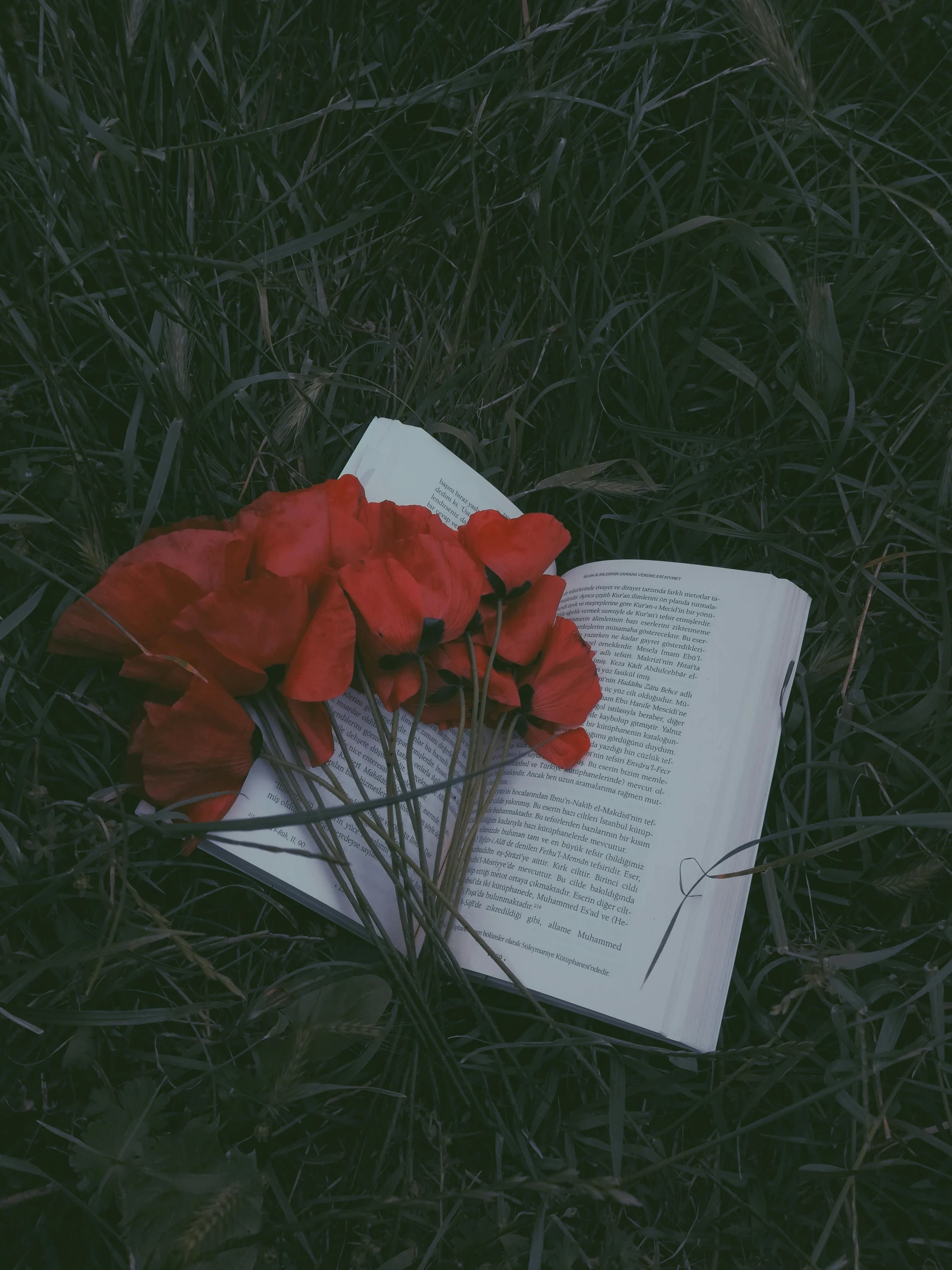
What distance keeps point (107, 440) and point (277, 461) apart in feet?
0.67

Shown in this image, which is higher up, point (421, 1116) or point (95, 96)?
point (95, 96)

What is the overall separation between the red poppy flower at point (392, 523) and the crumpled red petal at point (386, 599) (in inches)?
2.4

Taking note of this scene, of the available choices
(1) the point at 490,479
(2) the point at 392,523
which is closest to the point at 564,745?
(2) the point at 392,523

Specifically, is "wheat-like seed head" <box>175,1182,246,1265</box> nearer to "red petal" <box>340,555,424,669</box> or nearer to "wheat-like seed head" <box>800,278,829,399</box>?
"red petal" <box>340,555,424,669</box>

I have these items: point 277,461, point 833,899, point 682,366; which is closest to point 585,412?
point 682,366

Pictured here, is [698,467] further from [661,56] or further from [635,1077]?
[635,1077]

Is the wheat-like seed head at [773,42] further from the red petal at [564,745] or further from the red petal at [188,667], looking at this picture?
the red petal at [188,667]

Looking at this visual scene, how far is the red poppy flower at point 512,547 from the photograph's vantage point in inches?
36.9

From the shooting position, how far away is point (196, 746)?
2.76ft

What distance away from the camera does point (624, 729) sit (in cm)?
106

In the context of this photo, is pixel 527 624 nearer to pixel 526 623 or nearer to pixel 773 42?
pixel 526 623

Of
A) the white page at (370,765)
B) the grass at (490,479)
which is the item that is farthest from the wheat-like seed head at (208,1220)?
the white page at (370,765)

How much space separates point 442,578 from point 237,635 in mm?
199

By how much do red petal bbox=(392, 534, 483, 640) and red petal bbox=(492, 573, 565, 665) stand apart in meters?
0.06
